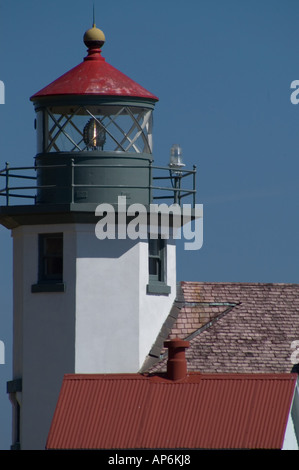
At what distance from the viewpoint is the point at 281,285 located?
4197 cm

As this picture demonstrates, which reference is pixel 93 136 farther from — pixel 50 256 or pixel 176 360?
pixel 176 360

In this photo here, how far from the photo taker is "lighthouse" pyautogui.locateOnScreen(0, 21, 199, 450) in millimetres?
40156

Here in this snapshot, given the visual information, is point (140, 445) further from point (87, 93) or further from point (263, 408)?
point (87, 93)

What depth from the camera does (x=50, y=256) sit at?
40.6 meters

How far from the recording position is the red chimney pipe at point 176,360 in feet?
128

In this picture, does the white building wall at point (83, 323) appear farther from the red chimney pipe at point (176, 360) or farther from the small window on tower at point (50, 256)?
the red chimney pipe at point (176, 360)

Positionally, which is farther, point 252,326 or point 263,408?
point 252,326

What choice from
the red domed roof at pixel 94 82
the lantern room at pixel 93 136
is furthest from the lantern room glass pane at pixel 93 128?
the red domed roof at pixel 94 82

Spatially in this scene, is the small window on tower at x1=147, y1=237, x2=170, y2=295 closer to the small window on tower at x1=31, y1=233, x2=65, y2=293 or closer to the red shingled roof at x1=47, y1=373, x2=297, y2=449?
the small window on tower at x1=31, y1=233, x2=65, y2=293

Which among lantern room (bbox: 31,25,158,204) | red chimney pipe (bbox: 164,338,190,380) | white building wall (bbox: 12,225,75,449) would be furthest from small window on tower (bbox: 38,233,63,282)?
red chimney pipe (bbox: 164,338,190,380)

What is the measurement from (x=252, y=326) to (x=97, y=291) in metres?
3.04

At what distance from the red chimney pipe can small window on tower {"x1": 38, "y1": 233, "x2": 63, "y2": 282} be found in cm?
291
